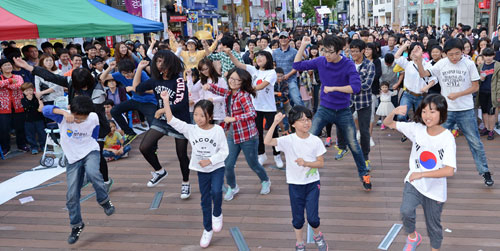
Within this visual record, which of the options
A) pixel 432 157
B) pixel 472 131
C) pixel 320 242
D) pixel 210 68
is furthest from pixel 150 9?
pixel 432 157

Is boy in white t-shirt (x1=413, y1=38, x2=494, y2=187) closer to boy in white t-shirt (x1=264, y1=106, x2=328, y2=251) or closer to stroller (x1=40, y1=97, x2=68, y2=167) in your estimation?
boy in white t-shirt (x1=264, y1=106, x2=328, y2=251)

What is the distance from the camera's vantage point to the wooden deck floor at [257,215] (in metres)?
4.66

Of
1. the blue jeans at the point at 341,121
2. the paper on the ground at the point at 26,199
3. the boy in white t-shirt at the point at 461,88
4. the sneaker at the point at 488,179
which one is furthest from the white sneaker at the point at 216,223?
the sneaker at the point at 488,179

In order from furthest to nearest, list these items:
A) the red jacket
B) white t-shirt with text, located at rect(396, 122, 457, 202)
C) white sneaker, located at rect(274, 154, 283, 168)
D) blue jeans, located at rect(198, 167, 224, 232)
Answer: the red jacket → white sneaker, located at rect(274, 154, 283, 168) → blue jeans, located at rect(198, 167, 224, 232) → white t-shirt with text, located at rect(396, 122, 457, 202)

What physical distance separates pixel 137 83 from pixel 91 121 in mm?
1351

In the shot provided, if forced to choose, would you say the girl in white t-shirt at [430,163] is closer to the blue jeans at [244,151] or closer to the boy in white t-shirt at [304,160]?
the boy in white t-shirt at [304,160]

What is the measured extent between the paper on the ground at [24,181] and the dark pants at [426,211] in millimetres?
5389

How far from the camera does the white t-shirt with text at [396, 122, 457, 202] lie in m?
3.59

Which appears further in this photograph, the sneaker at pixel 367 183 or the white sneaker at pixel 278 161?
the white sneaker at pixel 278 161

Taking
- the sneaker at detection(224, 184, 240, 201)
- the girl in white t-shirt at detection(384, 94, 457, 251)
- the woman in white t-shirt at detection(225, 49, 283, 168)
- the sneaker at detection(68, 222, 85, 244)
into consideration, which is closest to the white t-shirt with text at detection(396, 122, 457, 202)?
the girl in white t-shirt at detection(384, 94, 457, 251)

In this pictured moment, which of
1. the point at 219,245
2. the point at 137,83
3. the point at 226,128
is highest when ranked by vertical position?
the point at 137,83

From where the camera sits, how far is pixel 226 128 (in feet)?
18.8

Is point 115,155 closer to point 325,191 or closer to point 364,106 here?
point 325,191

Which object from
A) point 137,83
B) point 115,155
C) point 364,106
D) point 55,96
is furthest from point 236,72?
point 55,96
